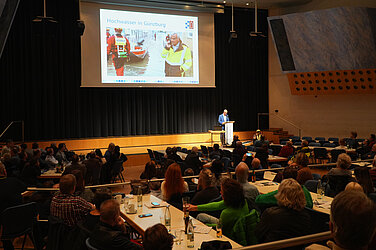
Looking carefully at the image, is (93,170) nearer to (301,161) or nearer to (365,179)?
(301,161)

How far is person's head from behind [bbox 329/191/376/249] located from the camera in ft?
5.36

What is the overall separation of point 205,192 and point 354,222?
127 inches

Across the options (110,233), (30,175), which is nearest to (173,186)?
(110,233)

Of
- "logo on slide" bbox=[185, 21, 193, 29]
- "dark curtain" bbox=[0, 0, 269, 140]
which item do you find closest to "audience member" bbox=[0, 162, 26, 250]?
"dark curtain" bbox=[0, 0, 269, 140]

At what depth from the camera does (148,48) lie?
55.6 ft

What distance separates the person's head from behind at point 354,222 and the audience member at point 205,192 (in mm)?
3120

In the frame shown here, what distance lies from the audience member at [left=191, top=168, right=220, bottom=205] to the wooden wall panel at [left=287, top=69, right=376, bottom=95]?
12.9 meters

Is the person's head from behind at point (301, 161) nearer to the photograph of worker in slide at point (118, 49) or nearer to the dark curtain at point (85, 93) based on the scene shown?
the dark curtain at point (85, 93)

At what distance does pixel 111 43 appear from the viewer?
1639 cm

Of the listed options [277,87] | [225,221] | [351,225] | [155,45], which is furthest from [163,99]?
[351,225]

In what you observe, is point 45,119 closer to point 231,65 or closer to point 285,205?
point 231,65

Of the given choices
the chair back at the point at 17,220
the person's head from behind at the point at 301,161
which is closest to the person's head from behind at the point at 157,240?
the chair back at the point at 17,220

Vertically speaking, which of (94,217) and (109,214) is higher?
(109,214)

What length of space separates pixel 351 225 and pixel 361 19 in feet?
A: 49.3
